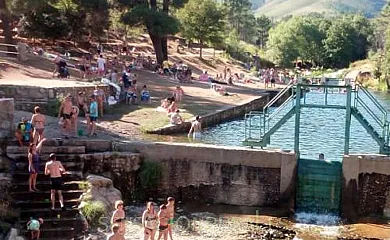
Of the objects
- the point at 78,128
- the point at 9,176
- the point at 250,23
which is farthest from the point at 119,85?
the point at 250,23

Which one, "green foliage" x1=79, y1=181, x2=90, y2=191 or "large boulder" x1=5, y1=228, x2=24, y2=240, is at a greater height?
A: "green foliage" x1=79, y1=181, x2=90, y2=191

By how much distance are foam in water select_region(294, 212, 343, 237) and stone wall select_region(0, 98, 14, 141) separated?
386 inches

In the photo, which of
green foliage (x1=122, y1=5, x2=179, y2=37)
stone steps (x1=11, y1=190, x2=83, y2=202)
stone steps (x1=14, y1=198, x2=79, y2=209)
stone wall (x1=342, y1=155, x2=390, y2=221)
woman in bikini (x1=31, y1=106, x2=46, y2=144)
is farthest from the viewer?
green foliage (x1=122, y1=5, x2=179, y2=37)

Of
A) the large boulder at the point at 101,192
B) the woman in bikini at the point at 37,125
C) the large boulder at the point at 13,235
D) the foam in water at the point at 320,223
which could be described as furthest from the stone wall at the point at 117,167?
the foam in water at the point at 320,223

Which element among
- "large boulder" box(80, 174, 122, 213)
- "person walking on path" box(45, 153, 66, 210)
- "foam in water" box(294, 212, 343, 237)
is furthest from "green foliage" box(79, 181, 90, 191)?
"foam in water" box(294, 212, 343, 237)

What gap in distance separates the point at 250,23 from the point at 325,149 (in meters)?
114

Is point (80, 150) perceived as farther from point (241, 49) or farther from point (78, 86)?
point (241, 49)

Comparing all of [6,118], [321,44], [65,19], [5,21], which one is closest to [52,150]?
[6,118]

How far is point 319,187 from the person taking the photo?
19547 mm

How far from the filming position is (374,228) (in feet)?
57.1

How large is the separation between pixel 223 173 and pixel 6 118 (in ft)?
24.8

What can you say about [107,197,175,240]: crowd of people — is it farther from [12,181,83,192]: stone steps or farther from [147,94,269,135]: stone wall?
[147,94,269,135]: stone wall

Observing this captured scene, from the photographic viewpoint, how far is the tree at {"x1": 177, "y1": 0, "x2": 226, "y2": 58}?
2480 inches

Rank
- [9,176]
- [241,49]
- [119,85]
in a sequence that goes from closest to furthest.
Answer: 1. [9,176]
2. [119,85]
3. [241,49]
